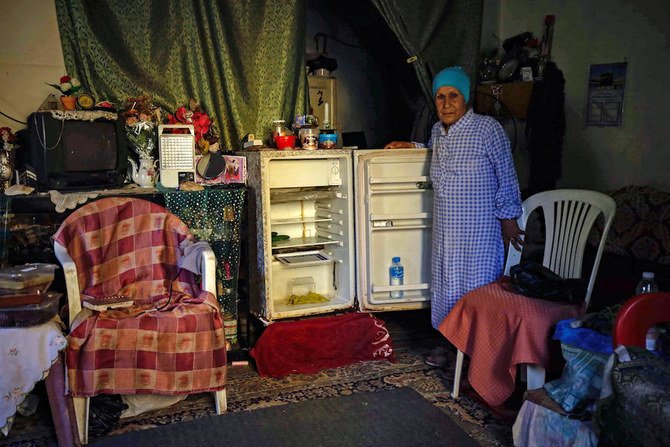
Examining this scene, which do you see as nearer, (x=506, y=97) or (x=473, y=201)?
(x=473, y=201)

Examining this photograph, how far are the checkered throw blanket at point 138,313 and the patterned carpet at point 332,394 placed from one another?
25 centimetres

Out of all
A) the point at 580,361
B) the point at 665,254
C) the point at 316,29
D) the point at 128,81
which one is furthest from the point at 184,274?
the point at 316,29

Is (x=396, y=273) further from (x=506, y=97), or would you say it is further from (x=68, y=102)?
(x=68, y=102)

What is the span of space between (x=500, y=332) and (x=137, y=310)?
175cm

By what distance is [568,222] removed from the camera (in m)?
2.82

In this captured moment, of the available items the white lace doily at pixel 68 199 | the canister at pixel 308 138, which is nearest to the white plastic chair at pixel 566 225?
the canister at pixel 308 138

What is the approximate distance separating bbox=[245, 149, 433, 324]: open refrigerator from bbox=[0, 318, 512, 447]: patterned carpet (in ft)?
1.22

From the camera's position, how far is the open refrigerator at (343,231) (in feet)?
10.9

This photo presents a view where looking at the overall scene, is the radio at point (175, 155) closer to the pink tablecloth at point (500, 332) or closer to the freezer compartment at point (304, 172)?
the freezer compartment at point (304, 172)

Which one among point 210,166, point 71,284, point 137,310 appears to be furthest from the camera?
point 210,166

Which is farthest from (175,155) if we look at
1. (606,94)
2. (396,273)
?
(606,94)

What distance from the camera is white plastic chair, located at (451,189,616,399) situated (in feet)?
8.84

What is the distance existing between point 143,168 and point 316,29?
97.3 inches

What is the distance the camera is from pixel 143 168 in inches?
128
